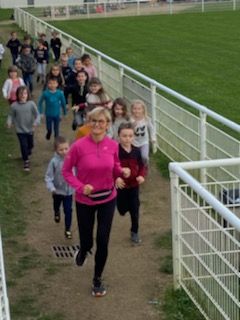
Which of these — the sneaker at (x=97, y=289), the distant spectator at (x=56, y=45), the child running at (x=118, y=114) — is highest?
the child running at (x=118, y=114)

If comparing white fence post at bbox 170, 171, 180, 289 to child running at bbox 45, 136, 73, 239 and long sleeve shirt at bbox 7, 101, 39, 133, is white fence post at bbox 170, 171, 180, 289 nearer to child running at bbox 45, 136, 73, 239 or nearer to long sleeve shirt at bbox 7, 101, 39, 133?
child running at bbox 45, 136, 73, 239

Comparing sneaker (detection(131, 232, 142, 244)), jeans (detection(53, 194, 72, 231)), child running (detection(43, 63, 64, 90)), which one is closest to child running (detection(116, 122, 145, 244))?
sneaker (detection(131, 232, 142, 244))

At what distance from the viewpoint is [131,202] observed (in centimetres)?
888

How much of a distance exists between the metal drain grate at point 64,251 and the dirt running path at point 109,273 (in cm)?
7

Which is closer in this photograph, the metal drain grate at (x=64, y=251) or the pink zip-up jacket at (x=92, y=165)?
the pink zip-up jacket at (x=92, y=165)

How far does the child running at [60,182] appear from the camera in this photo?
9242 mm

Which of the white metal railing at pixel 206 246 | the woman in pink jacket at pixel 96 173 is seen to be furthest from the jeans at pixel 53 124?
the woman in pink jacket at pixel 96 173

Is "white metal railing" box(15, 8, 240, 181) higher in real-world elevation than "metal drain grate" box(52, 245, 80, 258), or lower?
higher

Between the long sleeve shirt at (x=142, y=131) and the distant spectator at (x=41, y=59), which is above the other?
the long sleeve shirt at (x=142, y=131)

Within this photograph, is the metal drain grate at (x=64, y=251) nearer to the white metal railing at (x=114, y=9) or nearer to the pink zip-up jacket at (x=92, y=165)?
the pink zip-up jacket at (x=92, y=165)

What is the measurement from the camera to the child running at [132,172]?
8.67m

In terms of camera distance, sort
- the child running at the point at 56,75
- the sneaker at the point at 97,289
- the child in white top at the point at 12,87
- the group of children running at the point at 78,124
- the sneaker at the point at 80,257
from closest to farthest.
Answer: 1. the sneaker at the point at 97,289
2. the sneaker at the point at 80,257
3. the group of children running at the point at 78,124
4. the child running at the point at 56,75
5. the child in white top at the point at 12,87

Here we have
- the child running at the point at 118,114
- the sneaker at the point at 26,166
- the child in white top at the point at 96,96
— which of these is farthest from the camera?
the sneaker at the point at 26,166

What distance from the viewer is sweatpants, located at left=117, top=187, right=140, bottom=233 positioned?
884cm
